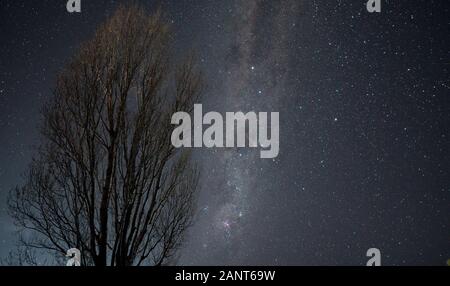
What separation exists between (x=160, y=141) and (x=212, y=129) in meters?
1.21

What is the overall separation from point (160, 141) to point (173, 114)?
1.97ft

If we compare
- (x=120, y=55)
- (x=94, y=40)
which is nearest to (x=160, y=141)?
(x=120, y=55)

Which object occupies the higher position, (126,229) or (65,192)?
(65,192)

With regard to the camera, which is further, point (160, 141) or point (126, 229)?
point (160, 141)

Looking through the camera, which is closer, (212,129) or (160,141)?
(160,141)

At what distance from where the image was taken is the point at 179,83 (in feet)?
24.5
